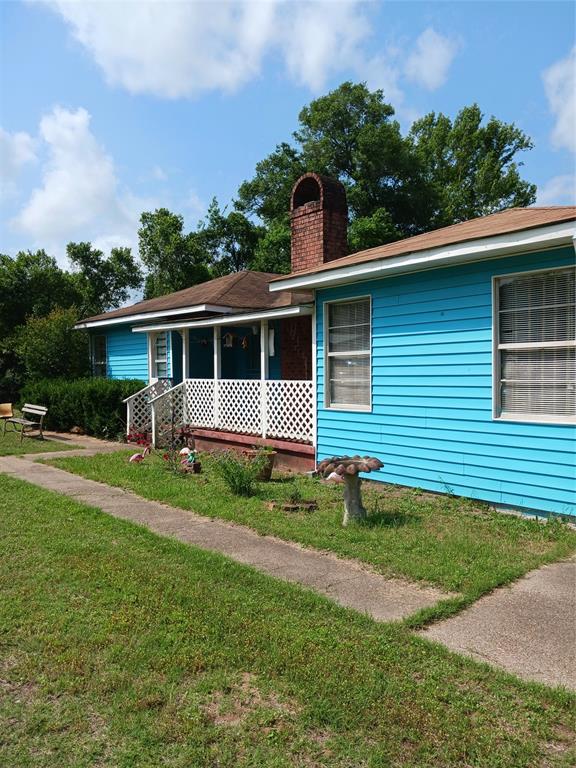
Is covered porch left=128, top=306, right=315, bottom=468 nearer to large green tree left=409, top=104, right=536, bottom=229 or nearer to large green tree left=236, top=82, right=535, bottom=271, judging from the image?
large green tree left=236, top=82, right=535, bottom=271

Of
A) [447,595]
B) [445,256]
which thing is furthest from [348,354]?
[447,595]

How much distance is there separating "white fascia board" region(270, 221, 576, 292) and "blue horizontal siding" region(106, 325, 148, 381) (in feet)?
26.3

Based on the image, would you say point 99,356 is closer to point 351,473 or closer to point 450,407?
point 450,407

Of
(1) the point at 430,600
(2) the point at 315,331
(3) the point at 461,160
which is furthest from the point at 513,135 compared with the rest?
(1) the point at 430,600

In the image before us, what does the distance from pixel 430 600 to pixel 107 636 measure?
2.24m

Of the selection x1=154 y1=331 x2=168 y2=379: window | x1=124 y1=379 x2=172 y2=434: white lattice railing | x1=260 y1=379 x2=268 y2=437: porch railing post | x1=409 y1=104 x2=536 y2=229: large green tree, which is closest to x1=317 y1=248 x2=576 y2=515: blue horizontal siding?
x1=260 y1=379 x2=268 y2=437: porch railing post

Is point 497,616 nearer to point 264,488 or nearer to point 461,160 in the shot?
point 264,488

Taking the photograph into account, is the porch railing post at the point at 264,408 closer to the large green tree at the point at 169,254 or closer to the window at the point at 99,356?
the window at the point at 99,356

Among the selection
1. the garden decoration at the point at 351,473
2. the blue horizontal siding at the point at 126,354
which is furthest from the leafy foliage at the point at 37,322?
the garden decoration at the point at 351,473

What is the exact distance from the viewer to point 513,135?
3862 cm

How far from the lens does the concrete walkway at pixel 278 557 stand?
14.4ft

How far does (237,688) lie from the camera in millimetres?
3172

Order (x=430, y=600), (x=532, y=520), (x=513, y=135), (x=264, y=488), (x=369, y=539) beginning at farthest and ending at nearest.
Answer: (x=513, y=135) < (x=264, y=488) < (x=532, y=520) < (x=369, y=539) < (x=430, y=600)

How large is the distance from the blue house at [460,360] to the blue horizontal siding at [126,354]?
26.3ft
